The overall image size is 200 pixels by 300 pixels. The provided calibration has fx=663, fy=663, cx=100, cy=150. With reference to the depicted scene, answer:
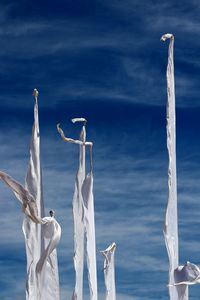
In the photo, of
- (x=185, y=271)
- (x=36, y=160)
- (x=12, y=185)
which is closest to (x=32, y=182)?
(x=36, y=160)

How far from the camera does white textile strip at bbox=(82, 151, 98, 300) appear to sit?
19.7 metres

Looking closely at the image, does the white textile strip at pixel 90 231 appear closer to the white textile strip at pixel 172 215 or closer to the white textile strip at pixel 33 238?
the white textile strip at pixel 33 238

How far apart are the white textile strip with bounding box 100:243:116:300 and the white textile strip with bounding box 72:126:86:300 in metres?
3.83

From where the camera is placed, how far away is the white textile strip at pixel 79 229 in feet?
68.5

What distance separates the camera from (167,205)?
14.6 metres

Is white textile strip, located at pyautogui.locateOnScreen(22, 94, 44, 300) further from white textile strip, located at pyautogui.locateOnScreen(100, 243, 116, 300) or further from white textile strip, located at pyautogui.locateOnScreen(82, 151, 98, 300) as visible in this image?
white textile strip, located at pyautogui.locateOnScreen(100, 243, 116, 300)

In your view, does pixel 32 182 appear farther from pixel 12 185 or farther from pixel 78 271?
pixel 12 185

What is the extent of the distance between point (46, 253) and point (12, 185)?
18.4ft

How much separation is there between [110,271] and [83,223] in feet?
19.7

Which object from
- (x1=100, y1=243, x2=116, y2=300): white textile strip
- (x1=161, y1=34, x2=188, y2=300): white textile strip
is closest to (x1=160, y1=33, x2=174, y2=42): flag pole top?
(x1=161, y1=34, x2=188, y2=300): white textile strip

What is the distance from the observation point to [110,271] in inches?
1024

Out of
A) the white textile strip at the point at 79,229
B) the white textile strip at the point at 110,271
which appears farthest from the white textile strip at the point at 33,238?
the white textile strip at the point at 110,271

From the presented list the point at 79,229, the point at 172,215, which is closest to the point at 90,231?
the point at 79,229

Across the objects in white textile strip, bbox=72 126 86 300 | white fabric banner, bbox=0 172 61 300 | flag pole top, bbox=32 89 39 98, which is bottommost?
white fabric banner, bbox=0 172 61 300
